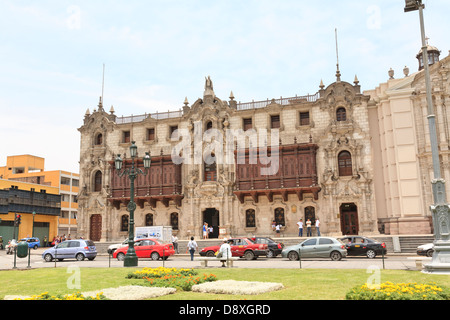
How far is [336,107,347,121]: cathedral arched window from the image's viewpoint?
35531mm

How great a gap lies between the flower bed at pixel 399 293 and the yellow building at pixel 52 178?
59.4 metres

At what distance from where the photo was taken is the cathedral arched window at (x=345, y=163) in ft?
113

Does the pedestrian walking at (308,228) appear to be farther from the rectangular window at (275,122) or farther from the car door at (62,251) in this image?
the car door at (62,251)

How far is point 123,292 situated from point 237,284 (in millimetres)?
3035

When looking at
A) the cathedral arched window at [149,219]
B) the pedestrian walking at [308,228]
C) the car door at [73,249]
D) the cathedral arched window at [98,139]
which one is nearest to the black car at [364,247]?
the pedestrian walking at [308,228]

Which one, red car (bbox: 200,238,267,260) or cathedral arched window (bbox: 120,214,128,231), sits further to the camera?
cathedral arched window (bbox: 120,214,128,231)

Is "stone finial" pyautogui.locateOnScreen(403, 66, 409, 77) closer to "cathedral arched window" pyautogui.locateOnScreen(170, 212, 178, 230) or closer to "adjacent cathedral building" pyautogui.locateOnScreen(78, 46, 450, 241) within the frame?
"adjacent cathedral building" pyautogui.locateOnScreen(78, 46, 450, 241)

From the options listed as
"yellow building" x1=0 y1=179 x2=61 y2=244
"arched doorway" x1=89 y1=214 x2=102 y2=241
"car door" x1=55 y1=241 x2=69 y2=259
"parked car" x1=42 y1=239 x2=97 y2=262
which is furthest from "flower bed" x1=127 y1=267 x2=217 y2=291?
"yellow building" x1=0 y1=179 x2=61 y2=244

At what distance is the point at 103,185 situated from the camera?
4072 cm

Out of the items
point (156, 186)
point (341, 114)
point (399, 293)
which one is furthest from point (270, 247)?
point (399, 293)

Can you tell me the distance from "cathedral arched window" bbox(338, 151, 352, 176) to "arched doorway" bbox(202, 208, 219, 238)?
1200cm

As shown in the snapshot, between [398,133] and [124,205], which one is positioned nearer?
[398,133]

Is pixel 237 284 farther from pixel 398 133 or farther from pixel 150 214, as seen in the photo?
pixel 150 214

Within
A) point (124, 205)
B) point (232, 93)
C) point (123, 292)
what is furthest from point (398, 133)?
point (123, 292)
